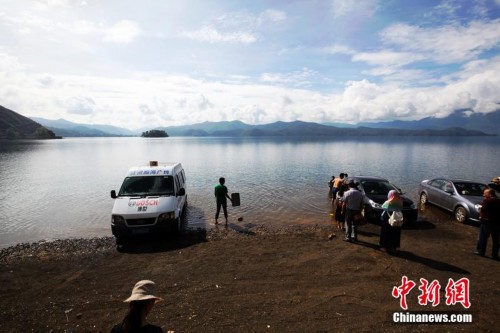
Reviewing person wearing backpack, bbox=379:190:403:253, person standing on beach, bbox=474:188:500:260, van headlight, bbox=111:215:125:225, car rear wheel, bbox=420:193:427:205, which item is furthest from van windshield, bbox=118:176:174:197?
car rear wheel, bbox=420:193:427:205

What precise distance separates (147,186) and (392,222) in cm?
1005

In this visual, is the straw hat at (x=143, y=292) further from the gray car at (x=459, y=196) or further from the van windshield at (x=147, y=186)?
the gray car at (x=459, y=196)

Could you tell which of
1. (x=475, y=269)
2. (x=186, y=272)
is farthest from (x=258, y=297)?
(x=475, y=269)

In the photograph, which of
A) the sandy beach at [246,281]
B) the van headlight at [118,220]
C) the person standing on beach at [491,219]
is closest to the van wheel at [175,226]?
the sandy beach at [246,281]

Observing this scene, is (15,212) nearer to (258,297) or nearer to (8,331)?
(8,331)

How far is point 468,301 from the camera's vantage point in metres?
6.55

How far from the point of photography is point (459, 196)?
1421cm

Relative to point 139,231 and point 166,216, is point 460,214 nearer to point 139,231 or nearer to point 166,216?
point 166,216

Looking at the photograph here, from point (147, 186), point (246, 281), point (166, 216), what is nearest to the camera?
point (246, 281)

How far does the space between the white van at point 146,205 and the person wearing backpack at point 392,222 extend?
26.1ft

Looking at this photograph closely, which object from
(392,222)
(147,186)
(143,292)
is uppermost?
(143,292)

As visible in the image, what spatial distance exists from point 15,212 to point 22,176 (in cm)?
1970

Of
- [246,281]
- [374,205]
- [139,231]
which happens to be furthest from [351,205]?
[139,231]

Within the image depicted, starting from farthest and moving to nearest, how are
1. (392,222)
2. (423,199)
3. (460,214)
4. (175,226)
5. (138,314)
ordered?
1. (423,199)
2. (460,214)
3. (175,226)
4. (392,222)
5. (138,314)
